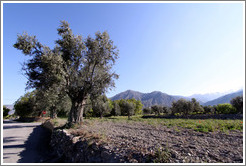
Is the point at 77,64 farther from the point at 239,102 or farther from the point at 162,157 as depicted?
the point at 239,102

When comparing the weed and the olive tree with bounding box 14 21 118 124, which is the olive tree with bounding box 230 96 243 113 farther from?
the weed

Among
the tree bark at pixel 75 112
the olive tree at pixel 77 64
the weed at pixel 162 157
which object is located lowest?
the weed at pixel 162 157

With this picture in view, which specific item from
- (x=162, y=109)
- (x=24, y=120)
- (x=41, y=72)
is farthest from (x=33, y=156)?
(x=162, y=109)

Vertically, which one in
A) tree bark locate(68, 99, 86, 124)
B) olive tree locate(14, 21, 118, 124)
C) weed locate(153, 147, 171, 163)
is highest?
olive tree locate(14, 21, 118, 124)

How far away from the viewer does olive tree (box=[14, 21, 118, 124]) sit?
1397 centimetres

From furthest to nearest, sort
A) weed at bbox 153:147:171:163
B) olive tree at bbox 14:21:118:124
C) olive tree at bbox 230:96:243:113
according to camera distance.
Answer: olive tree at bbox 230:96:243:113, olive tree at bbox 14:21:118:124, weed at bbox 153:147:171:163

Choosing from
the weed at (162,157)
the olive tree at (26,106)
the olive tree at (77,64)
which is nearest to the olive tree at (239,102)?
the olive tree at (77,64)

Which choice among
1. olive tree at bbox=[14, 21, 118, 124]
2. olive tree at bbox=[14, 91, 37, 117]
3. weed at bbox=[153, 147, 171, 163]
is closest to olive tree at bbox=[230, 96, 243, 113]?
olive tree at bbox=[14, 21, 118, 124]

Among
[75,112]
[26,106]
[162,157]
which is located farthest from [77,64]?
[26,106]

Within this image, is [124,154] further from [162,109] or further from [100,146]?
[162,109]

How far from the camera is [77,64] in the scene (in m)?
17.0

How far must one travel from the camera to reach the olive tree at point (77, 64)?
45.8 ft

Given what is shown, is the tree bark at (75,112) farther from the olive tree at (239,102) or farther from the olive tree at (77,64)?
the olive tree at (239,102)

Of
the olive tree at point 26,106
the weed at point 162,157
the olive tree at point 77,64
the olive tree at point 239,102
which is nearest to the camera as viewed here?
the weed at point 162,157
